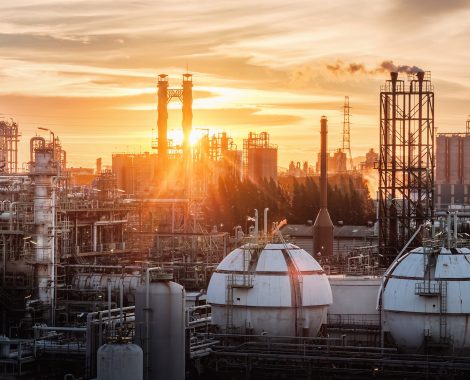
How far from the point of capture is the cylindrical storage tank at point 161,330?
29.0m

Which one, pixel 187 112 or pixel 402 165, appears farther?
pixel 187 112

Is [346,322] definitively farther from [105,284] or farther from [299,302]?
[105,284]

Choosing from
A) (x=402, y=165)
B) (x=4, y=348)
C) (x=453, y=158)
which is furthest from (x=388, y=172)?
(x=453, y=158)

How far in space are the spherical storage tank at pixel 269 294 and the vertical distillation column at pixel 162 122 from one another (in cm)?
4455

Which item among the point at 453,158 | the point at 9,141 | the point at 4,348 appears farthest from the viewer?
the point at 453,158

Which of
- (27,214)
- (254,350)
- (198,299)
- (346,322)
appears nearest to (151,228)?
(27,214)

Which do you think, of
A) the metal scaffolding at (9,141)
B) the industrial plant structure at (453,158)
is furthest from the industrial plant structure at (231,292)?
the industrial plant structure at (453,158)

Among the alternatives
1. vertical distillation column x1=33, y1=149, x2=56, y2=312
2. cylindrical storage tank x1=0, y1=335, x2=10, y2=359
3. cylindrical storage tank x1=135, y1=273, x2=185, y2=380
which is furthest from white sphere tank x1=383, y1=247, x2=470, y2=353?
vertical distillation column x1=33, y1=149, x2=56, y2=312

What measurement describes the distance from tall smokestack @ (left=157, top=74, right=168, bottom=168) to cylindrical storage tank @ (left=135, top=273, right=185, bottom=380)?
164ft

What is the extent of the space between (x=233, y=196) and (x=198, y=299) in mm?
43016

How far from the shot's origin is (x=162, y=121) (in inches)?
3125

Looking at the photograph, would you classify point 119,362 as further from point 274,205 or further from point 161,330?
point 274,205

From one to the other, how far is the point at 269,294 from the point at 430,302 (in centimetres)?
471

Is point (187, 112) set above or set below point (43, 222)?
above
